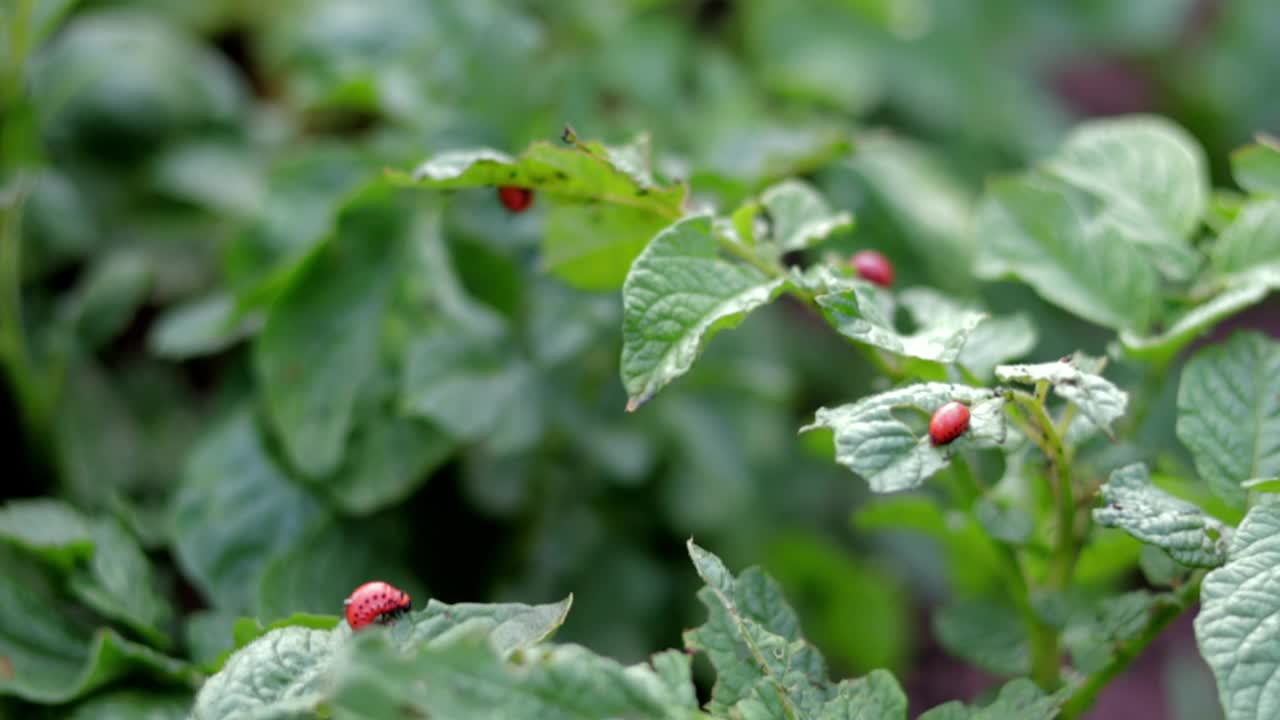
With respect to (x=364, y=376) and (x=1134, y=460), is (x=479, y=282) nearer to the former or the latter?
(x=364, y=376)

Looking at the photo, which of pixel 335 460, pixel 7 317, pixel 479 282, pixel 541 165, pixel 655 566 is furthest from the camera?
pixel 655 566

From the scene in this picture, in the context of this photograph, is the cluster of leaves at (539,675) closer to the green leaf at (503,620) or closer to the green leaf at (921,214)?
the green leaf at (503,620)

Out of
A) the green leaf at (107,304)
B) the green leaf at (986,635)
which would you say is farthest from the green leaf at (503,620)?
the green leaf at (107,304)

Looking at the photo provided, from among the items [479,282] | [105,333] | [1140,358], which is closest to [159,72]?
[105,333]

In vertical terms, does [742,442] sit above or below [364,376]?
below

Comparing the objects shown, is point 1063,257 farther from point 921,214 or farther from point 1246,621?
point 921,214
